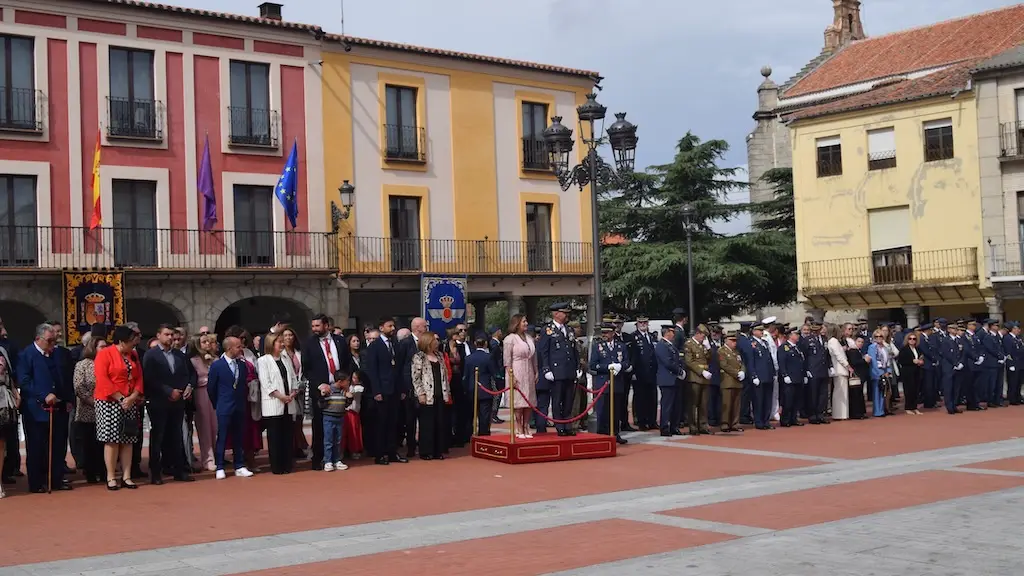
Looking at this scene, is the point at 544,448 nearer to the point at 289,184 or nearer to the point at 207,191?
the point at 289,184

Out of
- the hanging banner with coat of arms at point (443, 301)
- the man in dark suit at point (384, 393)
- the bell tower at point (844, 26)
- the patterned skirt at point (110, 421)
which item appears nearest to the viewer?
the patterned skirt at point (110, 421)

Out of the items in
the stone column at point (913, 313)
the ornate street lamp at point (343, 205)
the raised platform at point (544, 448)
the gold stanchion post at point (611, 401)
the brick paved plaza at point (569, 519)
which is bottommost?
the brick paved plaza at point (569, 519)

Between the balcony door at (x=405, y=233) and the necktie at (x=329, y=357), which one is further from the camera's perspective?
the balcony door at (x=405, y=233)

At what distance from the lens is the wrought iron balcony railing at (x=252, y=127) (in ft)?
91.7

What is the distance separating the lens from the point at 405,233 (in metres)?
30.7

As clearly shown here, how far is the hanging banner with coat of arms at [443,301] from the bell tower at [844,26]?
3326cm

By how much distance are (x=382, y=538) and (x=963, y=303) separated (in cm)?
3116

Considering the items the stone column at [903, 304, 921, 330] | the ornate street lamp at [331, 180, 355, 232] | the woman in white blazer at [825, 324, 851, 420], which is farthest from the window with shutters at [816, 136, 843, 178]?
the woman in white blazer at [825, 324, 851, 420]

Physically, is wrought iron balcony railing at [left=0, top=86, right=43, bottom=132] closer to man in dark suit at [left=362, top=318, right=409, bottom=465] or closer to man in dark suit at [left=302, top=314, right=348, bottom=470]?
man in dark suit at [left=302, top=314, right=348, bottom=470]

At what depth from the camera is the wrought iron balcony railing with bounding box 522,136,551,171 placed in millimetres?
32469

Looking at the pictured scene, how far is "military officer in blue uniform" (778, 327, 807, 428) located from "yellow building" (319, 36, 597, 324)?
12.4 m

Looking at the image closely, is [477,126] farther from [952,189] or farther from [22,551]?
[22,551]

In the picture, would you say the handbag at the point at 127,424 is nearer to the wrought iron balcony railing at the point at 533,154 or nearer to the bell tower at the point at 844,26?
the wrought iron balcony railing at the point at 533,154

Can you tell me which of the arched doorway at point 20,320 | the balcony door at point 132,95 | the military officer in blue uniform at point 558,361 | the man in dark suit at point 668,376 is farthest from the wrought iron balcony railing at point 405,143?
the military officer in blue uniform at point 558,361
